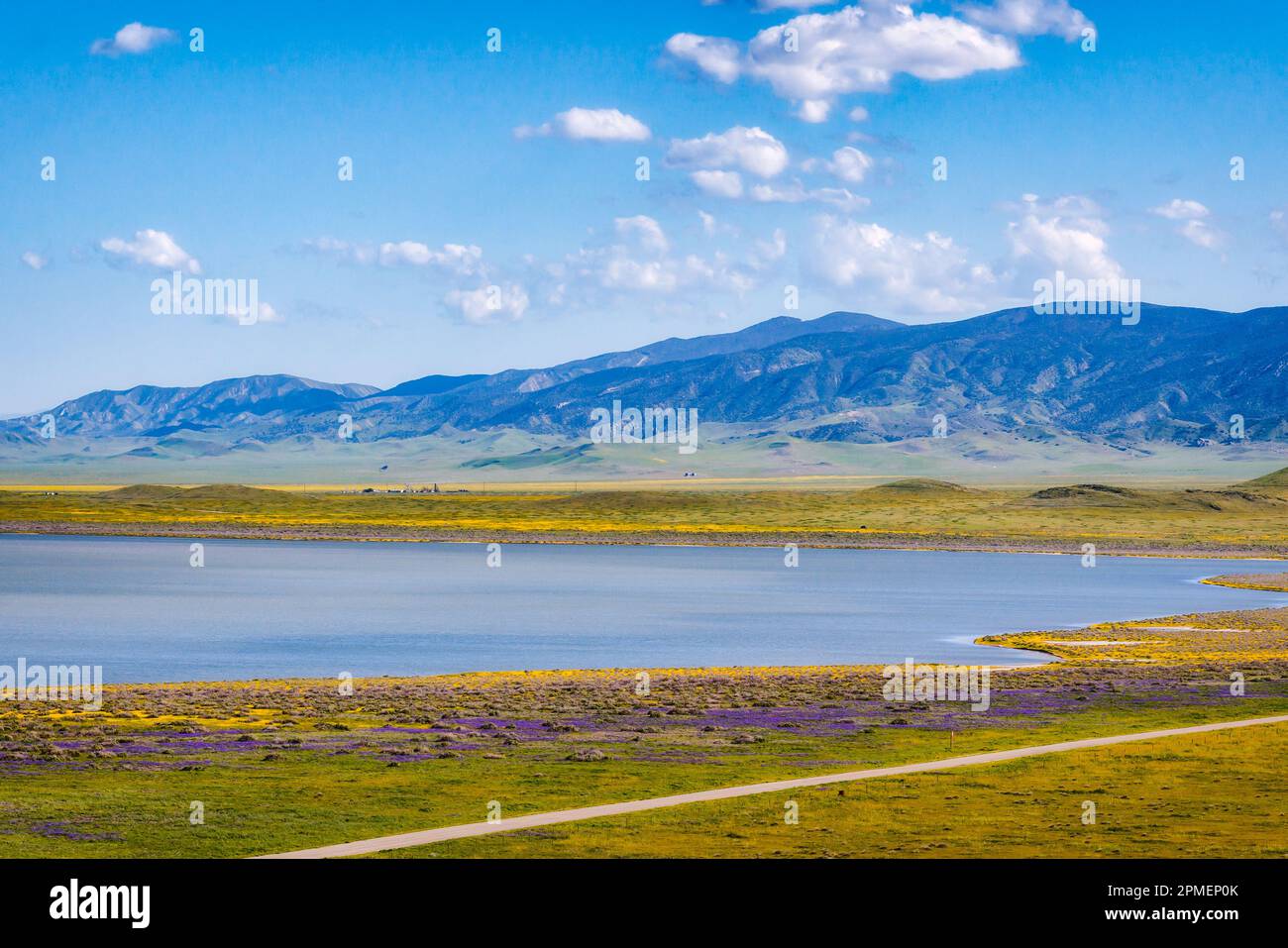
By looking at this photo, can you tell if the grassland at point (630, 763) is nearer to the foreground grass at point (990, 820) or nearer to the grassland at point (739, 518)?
the foreground grass at point (990, 820)

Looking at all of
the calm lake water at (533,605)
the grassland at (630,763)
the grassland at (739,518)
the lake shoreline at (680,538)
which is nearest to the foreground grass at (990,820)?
the grassland at (630,763)

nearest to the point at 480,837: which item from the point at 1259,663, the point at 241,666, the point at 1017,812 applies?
the point at 1017,812

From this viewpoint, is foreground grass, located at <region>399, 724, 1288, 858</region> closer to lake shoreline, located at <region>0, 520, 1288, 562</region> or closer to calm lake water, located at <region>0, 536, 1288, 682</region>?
calm lake water, located at <region>0, 536, 1288, 682</region>

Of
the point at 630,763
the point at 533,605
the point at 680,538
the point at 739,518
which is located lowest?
the point at 533,605

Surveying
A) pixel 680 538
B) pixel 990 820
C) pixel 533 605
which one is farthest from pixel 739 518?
pixel 990 820

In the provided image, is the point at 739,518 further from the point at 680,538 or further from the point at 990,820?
the point at 990,820

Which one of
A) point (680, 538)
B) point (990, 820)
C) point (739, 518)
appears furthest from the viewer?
point (739, 518)

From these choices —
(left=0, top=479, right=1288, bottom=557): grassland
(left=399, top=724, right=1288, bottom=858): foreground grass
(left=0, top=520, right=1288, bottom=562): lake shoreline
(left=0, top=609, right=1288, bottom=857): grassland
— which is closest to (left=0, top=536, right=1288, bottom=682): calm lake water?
(left=0, top=520, right=1288, bottom=562): lake shoreline
